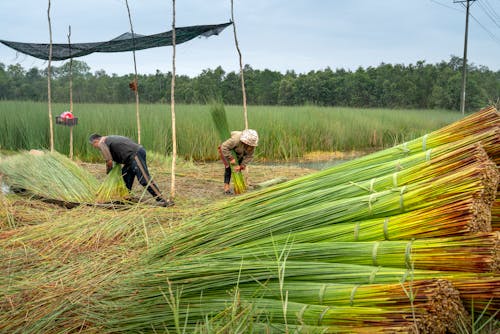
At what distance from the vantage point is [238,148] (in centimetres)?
661

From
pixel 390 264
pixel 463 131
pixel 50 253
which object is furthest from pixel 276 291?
pixel 50 253

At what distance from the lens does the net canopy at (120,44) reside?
24.5 ft

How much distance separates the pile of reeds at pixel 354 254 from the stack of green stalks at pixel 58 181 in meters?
3.02

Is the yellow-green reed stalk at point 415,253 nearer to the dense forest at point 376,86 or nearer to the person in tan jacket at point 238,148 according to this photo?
the person in tan jacket at point 238,148

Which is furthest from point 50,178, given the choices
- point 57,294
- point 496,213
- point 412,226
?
point 496,213

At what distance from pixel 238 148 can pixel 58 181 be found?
2.25 meters

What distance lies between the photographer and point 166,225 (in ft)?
12.1

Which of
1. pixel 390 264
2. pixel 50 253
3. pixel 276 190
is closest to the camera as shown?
pixel 390 264

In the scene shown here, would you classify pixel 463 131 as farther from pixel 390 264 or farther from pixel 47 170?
pixel 47 170

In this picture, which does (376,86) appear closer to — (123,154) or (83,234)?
(123,154)

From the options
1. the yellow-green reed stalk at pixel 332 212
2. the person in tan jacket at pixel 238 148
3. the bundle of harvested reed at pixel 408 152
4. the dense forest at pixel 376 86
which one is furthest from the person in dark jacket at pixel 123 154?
the dense forest at pixel 376 86

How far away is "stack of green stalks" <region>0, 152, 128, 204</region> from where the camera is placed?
18.2 ft

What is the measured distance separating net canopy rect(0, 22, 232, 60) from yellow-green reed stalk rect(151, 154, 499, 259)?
16.6ft

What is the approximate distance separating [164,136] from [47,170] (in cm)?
519
